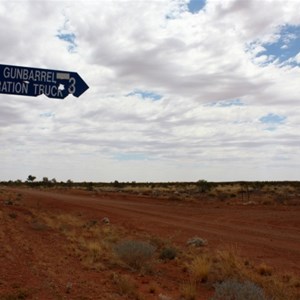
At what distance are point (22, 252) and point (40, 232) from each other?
17.6 feet

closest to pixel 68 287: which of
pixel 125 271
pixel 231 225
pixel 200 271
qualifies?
pixel 125 271

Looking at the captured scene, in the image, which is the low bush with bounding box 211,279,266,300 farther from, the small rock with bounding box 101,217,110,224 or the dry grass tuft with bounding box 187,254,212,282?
the small rock with bounding box 101,217,110,224

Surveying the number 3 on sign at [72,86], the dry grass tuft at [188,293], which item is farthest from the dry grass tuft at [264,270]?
the number 3 on sign at [72,86]

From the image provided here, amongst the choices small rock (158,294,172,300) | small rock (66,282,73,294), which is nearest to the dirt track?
small rock (158,294,172,300)

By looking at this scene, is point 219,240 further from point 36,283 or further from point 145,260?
point 36,283

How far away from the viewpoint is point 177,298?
920 centimetres

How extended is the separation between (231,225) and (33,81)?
17873mm

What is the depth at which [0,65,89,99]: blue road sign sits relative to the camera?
705cm

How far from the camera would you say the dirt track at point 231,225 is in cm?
1571

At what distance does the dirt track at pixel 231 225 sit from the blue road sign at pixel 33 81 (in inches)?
347

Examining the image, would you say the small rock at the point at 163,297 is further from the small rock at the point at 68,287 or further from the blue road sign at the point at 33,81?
the blue road sign at the point at 33,81

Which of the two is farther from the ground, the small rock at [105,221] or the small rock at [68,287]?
the small rock at [105,221]

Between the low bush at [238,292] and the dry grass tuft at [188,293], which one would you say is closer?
the low bush at [238,292]

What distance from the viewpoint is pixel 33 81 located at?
23.3 ft
